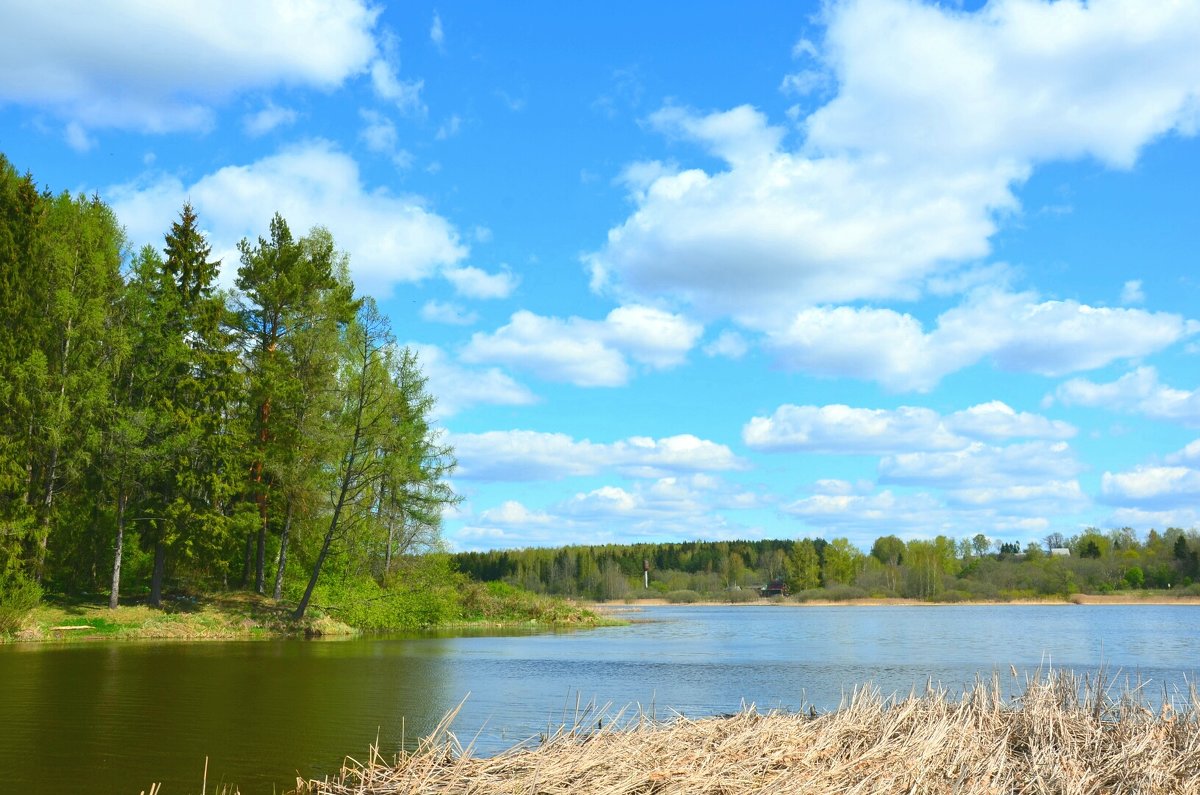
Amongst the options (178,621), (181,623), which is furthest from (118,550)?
(181,623)

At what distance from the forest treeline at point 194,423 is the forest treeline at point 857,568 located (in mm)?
85904

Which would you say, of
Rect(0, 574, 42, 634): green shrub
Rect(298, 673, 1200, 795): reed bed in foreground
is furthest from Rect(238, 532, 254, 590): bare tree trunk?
Rect(298, 673, 1200, 795): reed bed in foreground

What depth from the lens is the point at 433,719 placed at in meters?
18.0

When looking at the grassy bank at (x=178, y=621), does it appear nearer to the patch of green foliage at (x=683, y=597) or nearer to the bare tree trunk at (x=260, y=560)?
the bare tree trunk at (x=260, y=560)

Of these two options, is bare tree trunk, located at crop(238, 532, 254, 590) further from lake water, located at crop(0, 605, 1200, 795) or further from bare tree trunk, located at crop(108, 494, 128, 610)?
lake water, located at crop(0, 605, 1200, 795)

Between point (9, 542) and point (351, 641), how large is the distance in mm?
13582

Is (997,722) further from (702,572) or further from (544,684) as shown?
(702,572)

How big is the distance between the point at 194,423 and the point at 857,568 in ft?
456

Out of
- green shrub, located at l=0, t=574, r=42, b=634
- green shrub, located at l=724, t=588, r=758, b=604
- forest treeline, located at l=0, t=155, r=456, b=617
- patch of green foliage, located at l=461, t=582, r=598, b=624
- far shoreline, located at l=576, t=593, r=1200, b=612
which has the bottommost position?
green shrub, located at l=724, t=588, r=758, b=604

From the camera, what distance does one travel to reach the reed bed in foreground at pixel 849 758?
30.7 ft

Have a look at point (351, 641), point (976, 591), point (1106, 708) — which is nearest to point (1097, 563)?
point (976, 591)

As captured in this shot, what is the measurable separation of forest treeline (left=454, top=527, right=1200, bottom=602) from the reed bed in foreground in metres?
121

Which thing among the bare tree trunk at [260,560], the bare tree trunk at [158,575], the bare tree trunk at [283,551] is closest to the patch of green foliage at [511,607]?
the bare tree trunk at [283,551]

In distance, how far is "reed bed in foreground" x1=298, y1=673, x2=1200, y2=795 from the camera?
369 inches
